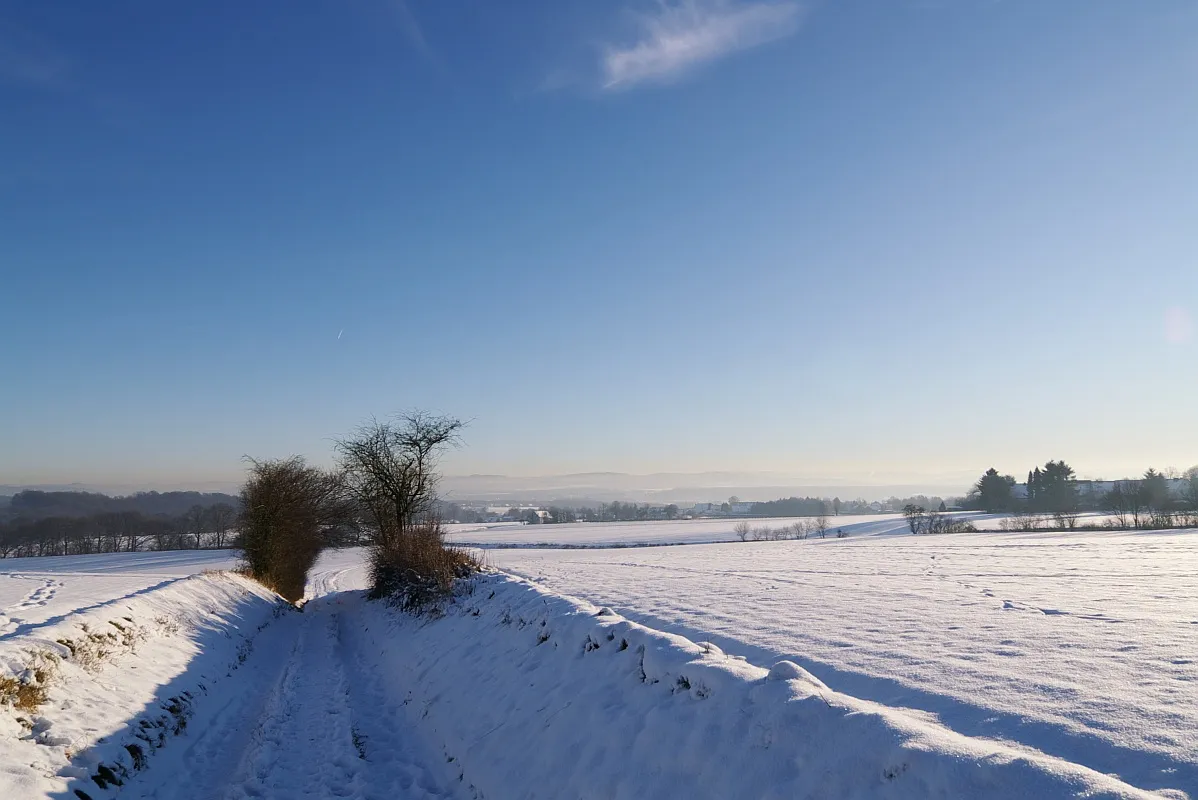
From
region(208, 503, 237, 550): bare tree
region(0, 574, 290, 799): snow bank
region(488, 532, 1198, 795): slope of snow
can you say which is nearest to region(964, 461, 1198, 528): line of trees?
region(488, 532, 1198, 795): slope of snow

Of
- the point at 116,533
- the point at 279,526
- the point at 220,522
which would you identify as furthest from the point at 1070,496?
the point at 116,533

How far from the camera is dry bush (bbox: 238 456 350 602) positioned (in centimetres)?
3356

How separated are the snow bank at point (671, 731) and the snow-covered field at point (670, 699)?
2cm

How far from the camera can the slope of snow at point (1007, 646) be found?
14.6 feet

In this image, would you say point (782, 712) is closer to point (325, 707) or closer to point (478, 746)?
point (478, 746)

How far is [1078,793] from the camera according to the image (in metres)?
3.63

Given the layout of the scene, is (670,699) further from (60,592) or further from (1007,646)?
(60,592)

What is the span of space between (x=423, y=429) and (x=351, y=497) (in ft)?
25.7

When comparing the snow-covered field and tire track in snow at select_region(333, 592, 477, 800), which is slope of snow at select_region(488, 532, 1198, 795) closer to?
the snow-covered field

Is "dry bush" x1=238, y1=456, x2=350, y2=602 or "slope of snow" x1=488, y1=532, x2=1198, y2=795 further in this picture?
"dry bush" x1=238, y1=456, x2=350, y2=602

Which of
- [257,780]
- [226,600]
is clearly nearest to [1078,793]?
[257,780]

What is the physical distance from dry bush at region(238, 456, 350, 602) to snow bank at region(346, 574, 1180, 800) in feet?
83.5

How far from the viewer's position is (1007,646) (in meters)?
7.11

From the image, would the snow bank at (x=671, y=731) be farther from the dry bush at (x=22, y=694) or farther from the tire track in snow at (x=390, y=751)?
the dry bush at (x=22, y=694)
